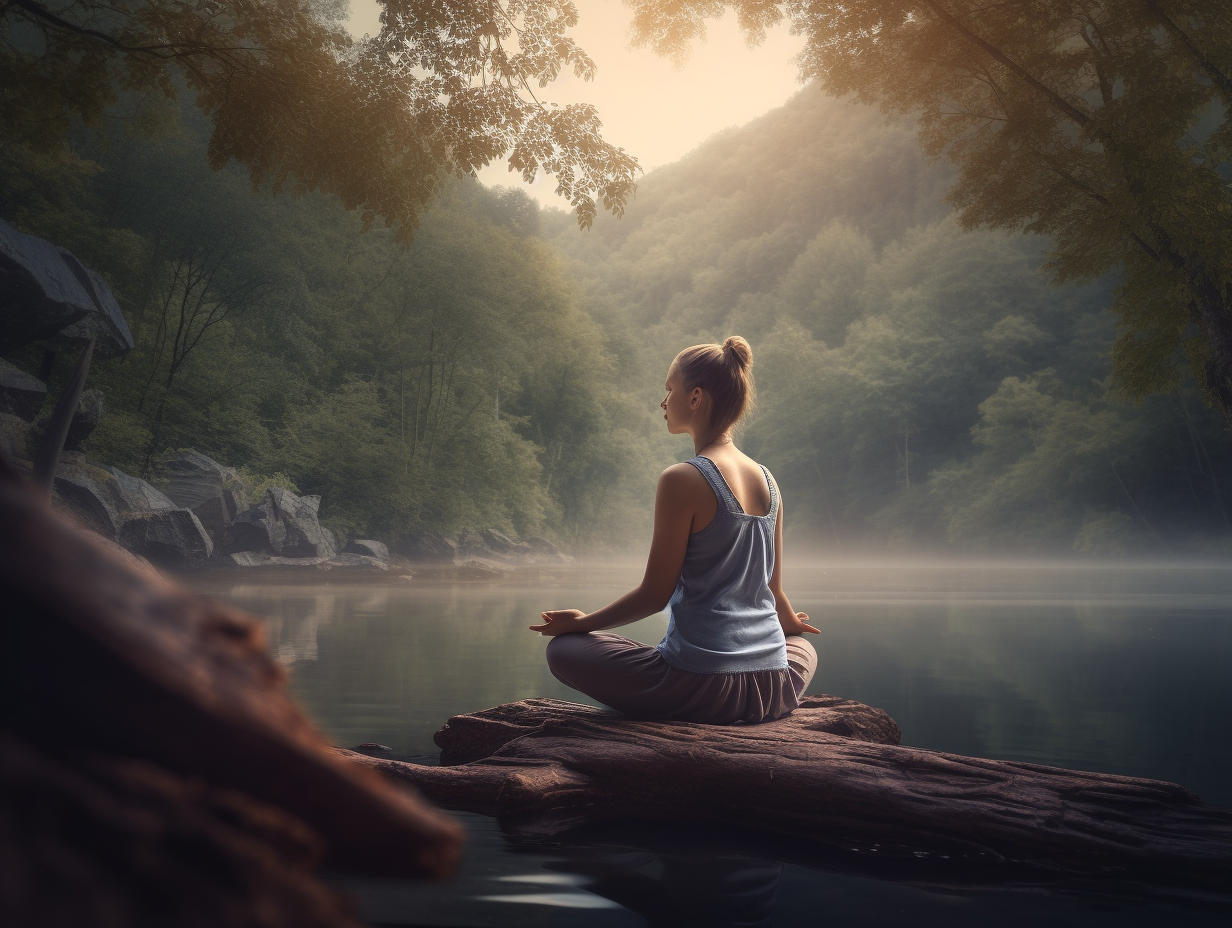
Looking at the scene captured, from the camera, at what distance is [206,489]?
19.8m

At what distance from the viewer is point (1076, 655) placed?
7535 millimetres

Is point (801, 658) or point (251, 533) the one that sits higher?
point (251, 533)

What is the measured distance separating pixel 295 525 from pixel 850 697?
58.5 ft

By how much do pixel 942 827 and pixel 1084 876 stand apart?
0.35 m

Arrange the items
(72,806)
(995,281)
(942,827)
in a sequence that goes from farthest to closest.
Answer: (995,281)
(942,827)
(72,806)

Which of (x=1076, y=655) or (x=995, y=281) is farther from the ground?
(x=995, y=281)

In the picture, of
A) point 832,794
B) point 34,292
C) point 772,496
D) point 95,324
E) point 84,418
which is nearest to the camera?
point 832,794

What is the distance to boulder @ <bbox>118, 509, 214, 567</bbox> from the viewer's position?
16.0 metres

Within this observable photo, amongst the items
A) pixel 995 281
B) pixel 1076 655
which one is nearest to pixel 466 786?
pixel 1076 655

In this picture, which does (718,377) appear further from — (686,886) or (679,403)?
(686,886)

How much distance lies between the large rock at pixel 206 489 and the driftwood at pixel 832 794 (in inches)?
727

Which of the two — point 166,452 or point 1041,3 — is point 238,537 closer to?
point 166,452

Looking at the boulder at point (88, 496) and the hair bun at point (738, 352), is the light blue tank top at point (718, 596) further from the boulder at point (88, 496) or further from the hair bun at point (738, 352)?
the boulder at point (88, 496)

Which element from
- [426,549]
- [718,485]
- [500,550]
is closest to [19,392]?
[426,549]
